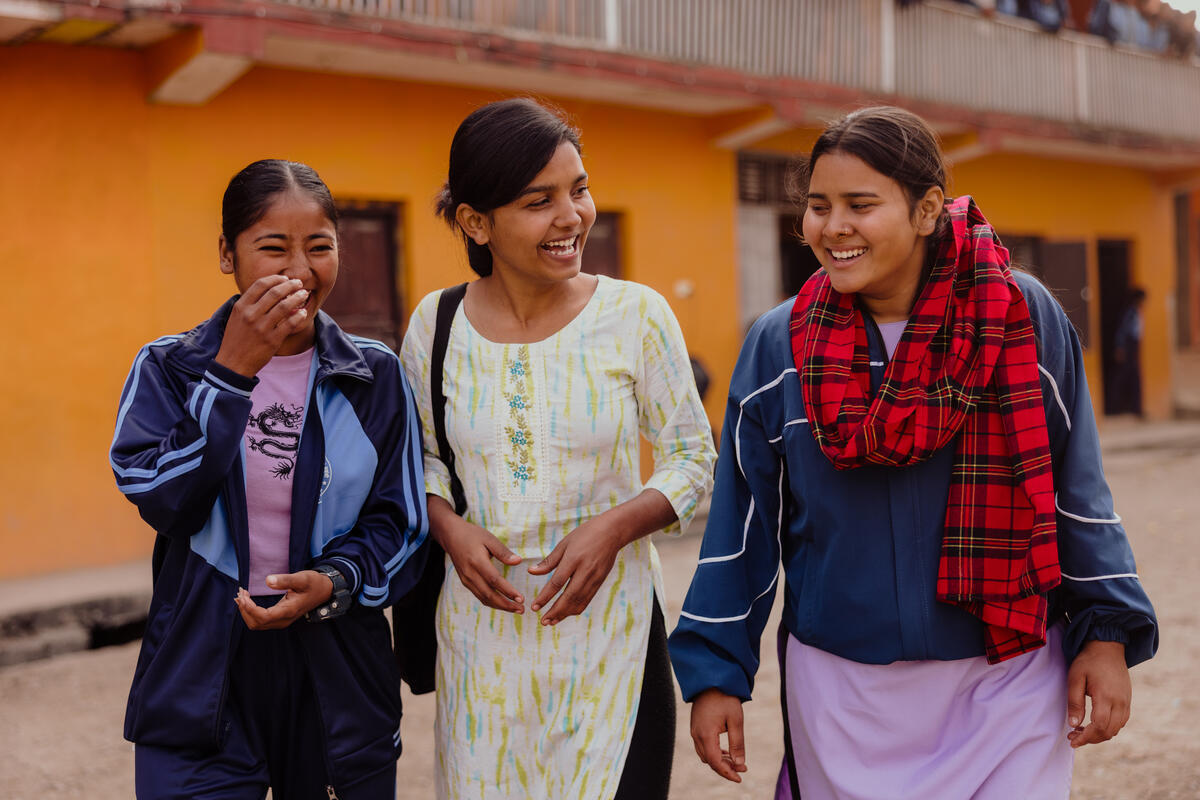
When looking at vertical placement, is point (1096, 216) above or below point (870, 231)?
above

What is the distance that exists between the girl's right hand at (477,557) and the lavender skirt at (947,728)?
1.83 ft

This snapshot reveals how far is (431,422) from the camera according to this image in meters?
2.27

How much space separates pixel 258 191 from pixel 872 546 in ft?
3.99

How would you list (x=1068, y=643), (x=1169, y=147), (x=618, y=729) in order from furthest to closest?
(x=1169, y=147), (x=618, y=729), (x=1068, y=643)

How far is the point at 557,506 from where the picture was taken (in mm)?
2154

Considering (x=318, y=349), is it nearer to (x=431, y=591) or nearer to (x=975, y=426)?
(x=431, y=591)

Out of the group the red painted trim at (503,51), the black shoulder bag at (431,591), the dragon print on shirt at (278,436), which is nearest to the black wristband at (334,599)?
the dragon print on shirt at (278,436)

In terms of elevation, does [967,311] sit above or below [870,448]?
above

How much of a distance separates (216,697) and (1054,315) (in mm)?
1510

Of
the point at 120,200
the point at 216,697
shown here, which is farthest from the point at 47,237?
the point at 216,697

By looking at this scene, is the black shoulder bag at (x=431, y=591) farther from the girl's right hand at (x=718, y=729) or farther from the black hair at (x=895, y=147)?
the black hair at (x=895, y=147)

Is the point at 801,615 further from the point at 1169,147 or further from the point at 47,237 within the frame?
the point at 1169,147

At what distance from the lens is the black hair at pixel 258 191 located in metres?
2.03

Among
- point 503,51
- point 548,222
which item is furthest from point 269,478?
point 503,51
